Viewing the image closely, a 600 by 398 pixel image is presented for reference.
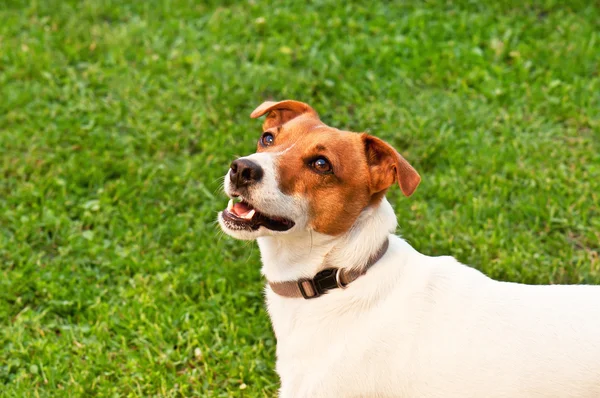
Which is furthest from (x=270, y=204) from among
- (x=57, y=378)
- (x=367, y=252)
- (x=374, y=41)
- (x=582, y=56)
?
(x=582, y=56)

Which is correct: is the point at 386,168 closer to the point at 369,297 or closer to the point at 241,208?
the point at 369,297

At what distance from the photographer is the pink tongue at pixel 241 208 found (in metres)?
3.88

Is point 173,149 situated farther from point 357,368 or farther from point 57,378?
point 357,368

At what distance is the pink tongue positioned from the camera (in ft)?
12.7

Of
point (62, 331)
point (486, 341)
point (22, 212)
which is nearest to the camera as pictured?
point (486, 341)

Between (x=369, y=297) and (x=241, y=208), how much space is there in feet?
2.74

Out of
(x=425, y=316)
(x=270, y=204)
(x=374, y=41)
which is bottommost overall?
(x=374, y=41)

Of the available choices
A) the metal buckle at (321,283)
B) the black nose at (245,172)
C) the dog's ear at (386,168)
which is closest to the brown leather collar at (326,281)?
the metal buckle at (321,283)

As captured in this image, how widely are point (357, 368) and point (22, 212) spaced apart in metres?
3.45

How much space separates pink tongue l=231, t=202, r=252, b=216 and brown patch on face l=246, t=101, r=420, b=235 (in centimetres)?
25

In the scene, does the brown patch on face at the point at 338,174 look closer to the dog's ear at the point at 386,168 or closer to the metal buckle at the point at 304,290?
the dog's ear at the point at 386,168

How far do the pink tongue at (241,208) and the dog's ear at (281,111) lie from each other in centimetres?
72

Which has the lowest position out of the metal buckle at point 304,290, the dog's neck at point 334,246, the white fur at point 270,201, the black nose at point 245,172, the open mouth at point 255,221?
the metal buckle at point 304,290

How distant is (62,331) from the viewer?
16.4 feet
